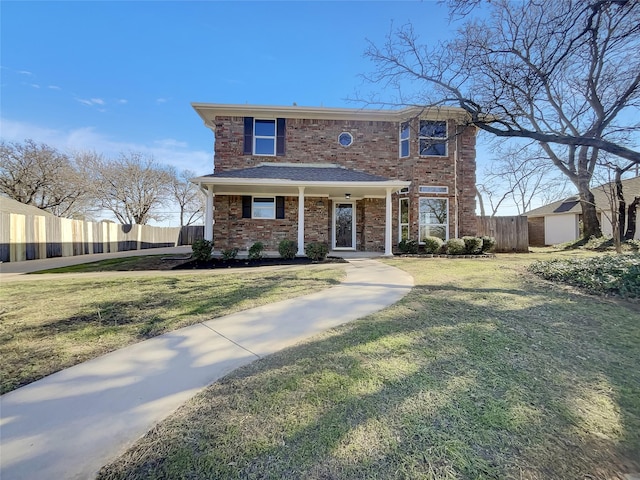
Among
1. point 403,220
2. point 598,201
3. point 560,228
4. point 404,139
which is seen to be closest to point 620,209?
point 598,201

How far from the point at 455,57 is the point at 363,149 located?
18.9 feet

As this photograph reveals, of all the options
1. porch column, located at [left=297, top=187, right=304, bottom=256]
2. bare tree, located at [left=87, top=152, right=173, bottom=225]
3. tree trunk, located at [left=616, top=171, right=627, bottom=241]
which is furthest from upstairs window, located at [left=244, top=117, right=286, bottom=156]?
bare tree, located at [left=87, top=152, right=173, bottom=225]

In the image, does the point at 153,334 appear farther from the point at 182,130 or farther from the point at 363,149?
the point at 182,130

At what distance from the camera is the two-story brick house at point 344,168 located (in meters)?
13.4

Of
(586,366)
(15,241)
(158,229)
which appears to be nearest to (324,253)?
(586,366)

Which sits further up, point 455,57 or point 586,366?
point 455,57

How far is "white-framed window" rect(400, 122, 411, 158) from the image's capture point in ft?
45.5

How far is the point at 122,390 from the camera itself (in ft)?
8.13

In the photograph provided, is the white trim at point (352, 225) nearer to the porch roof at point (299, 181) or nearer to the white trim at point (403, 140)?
the porch roof at point (299, 181)

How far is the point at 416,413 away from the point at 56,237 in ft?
61.1

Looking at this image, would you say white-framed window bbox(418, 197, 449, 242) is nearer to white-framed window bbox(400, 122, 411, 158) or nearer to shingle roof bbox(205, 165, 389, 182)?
white-framed window bbox(400, 122, 411, 158)

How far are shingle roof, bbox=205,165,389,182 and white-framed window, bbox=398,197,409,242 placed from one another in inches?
79.3

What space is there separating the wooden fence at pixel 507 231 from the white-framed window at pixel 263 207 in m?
10.8

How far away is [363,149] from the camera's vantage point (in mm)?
14078
